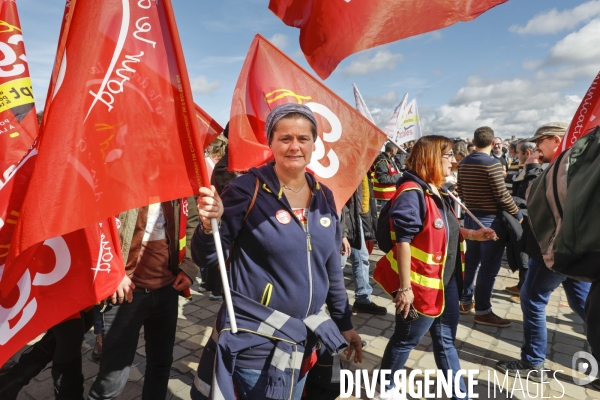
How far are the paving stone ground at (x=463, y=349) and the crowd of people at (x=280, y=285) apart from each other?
0.71 ft

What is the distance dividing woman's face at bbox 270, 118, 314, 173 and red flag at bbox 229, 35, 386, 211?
1.04 meters

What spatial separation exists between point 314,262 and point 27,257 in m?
1.24

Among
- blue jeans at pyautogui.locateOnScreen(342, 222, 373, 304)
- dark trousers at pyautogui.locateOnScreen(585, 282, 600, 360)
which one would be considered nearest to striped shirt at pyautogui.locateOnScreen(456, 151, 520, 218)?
blue jeans at pyautogui.locateOnScreen(342, 222, 373, 304)

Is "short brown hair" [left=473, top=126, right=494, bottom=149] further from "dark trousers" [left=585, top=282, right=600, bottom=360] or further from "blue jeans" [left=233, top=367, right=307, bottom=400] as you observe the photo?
"blue jeans" [left=233, top=367, right=307, bottom=400]

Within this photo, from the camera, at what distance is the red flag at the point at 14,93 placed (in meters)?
2.33

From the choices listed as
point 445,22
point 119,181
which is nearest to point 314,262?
point 119,181

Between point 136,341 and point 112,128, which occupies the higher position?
point 112,128

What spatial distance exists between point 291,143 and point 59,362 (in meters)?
2.05

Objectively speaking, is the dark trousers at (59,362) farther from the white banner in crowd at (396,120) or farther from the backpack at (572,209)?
the white banner in crowd at (396,120)

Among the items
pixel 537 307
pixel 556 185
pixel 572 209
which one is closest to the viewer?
pixel 572 209

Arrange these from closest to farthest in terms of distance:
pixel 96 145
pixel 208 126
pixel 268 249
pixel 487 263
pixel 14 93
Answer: pixel 96 145 < pixel 268 249 < pixel 14 93 < pixel 208 126 < pixel 487 263

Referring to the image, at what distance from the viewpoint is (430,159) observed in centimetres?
285

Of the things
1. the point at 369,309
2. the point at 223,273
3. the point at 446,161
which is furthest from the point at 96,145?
the point at 369,309

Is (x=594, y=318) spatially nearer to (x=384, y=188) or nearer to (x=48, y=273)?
(x=48, y=273)
